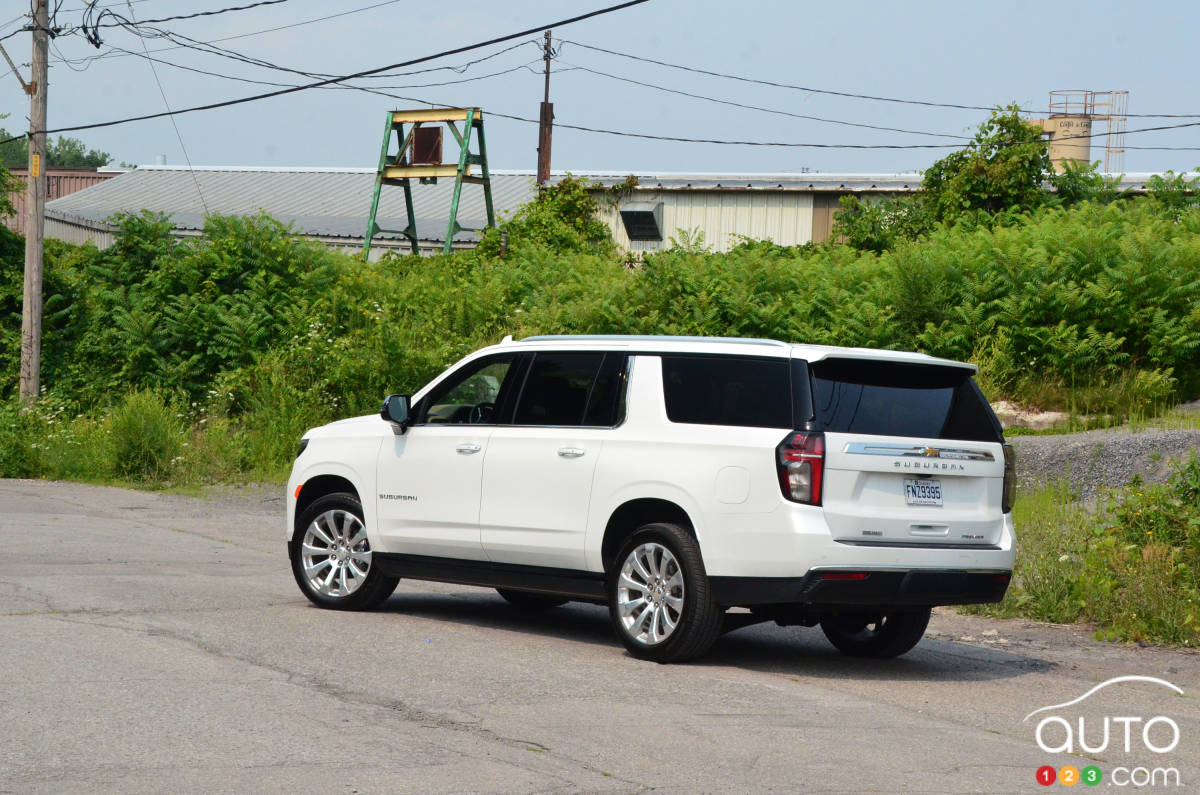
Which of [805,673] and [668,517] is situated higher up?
[668,517]

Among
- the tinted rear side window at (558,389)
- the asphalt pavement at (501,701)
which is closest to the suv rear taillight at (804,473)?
the asphalt pavement at (501,701)

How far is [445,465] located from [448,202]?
148ft

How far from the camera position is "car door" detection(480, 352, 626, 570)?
9148mm

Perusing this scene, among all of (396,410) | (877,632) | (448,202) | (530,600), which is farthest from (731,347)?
(448,202)

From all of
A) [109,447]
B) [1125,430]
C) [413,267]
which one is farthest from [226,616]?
[413,267]

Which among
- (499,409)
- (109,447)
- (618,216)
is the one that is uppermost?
(618,216)

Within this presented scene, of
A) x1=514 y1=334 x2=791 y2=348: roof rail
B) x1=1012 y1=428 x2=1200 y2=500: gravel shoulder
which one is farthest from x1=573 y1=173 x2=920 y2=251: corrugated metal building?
x1=514 y1=334 x2=791 y2=348: roof rail

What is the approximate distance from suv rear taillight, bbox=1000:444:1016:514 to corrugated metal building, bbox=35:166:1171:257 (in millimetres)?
14966

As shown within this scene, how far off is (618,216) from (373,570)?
2664 centimetres

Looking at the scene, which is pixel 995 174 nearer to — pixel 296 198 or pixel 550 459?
pixel 550 459

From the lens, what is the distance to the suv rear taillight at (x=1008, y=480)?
8867 millimetres

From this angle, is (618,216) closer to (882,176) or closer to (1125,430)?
(882,176)

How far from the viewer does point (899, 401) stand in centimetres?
858

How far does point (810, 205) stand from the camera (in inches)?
1347
